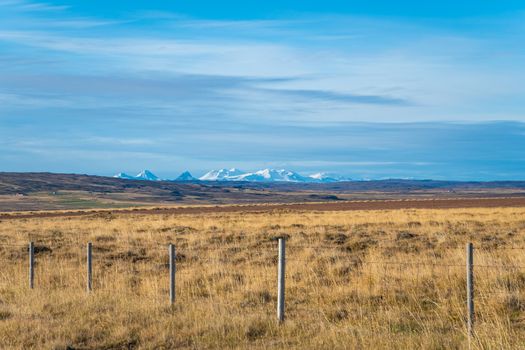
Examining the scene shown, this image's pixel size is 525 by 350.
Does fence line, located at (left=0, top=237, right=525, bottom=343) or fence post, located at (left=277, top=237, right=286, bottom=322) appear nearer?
fence line, located at (left=0, top=237, right=525, bottom=343)

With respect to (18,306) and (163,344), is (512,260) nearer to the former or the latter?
(163,344)

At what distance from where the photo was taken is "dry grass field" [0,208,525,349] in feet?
35.7

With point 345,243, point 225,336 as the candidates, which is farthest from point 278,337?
point 345,243

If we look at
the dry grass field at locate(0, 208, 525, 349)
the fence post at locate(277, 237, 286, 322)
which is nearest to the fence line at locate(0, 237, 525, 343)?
the fence post at locate(277, 237, 286, 322)

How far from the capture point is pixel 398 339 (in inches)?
408

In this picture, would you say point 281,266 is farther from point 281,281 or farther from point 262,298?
point 262,298

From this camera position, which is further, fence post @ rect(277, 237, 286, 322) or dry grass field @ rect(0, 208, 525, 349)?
fence post @ rect(277, 237, 286, 322)

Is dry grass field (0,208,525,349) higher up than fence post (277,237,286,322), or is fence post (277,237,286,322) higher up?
fence post (277,237,286,322)

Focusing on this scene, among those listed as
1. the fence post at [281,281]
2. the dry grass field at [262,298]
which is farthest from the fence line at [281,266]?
the dry grass field at [262,298]

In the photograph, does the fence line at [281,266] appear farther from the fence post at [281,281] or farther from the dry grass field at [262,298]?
the dry grass field at [262,298]

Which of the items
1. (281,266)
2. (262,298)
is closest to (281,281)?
(281,266)

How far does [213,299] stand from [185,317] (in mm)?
3045

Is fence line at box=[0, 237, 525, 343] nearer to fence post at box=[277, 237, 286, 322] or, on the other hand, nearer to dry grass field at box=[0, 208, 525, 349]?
fence post at box=[277, 237, 286, 322]

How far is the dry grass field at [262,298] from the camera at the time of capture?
1088 centimetres
